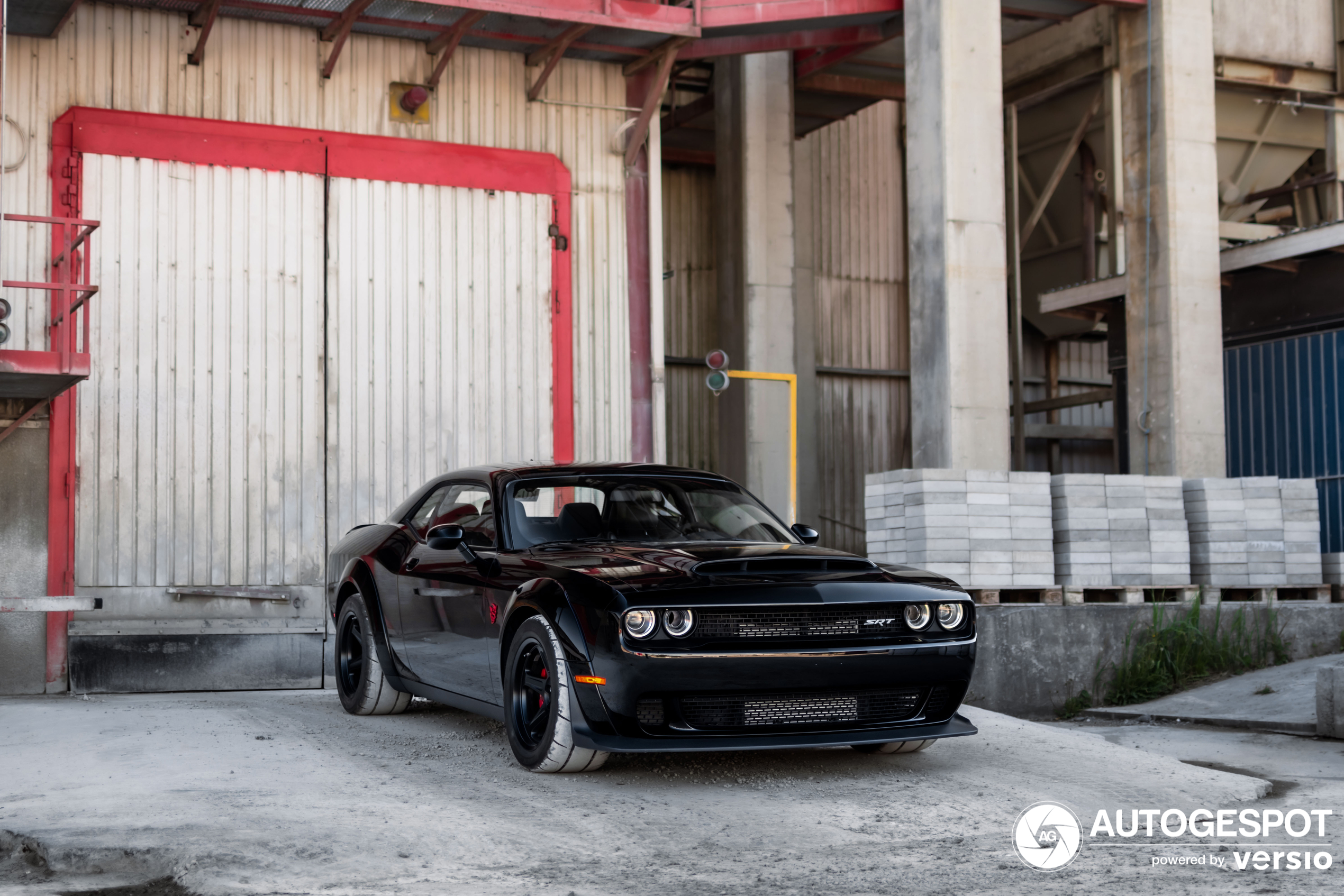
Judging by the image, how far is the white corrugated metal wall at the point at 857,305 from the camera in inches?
863

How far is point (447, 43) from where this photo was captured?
480 inches

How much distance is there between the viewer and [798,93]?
18.3 meters

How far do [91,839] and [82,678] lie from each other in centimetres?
649

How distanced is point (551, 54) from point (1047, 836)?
9213 millimetres

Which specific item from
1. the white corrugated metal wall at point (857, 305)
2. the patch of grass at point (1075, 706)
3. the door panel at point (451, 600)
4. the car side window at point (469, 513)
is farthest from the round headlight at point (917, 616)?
the white corrugated metal wall at point (857, 305)

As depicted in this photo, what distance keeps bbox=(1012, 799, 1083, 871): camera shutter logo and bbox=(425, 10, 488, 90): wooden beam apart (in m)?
8.48

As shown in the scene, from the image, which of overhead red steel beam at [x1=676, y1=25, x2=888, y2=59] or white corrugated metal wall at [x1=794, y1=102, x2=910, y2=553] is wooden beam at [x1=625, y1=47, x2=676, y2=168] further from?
white corrugated metal wall at [x1=794, y1=102, x2=910, y2=553]

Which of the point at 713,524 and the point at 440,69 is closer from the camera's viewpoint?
the point at 713,524

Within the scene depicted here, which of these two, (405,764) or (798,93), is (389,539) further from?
(798,93)

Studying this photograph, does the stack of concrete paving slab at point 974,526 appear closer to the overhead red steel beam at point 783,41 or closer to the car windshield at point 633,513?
the car windshield at point 633,513

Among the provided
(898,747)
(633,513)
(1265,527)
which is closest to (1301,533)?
(1265,527)

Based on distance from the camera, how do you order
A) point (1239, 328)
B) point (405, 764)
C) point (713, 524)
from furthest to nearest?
point (1239, 328) < point (713, 524) < point (405, 764)

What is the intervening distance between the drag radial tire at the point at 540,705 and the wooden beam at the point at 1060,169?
1699 centimetres

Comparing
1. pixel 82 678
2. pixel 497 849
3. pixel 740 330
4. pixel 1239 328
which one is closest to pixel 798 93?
pixel 740 330
